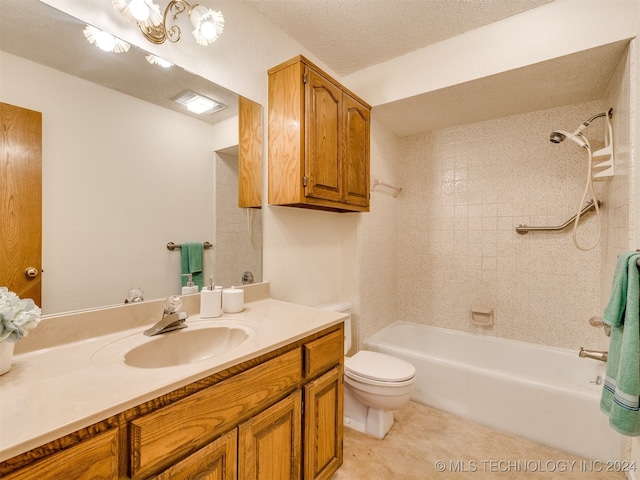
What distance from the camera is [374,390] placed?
5.36 ft

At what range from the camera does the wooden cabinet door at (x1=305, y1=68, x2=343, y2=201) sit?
1.55m

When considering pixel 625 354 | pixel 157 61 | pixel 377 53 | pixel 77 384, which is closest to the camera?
pixel 77 384

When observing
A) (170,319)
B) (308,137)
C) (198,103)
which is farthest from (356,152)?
(170,319)

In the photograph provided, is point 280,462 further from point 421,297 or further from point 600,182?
point 600,182

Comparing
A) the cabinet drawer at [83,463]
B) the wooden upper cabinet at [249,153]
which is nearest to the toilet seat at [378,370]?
the wooden upper cabinet at [249,153]

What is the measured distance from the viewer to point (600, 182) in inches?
79.0

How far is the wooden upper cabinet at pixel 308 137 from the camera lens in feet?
5.03

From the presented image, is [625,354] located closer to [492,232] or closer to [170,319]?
[492,232]

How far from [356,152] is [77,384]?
69.5 inches

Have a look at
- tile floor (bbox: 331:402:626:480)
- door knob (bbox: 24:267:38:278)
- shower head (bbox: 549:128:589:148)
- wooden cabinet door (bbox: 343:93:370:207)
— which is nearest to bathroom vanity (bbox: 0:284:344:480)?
door knob (bbox: 24:267:38:278)

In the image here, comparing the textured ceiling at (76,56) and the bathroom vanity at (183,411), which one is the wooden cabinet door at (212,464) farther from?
the textured ceiling at (76,56)

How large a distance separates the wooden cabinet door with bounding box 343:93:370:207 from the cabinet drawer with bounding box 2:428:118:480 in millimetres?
1528

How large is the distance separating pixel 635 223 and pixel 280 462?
75.3 inches

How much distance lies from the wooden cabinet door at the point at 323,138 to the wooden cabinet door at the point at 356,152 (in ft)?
0.26
